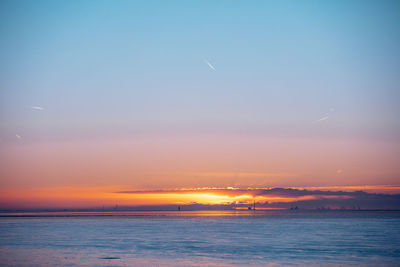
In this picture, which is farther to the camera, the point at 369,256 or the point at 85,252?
the point at 85,252

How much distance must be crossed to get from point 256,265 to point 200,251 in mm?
10970

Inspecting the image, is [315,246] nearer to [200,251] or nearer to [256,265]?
[200,251]

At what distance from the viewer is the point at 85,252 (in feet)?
149

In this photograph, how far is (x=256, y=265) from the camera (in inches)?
1443

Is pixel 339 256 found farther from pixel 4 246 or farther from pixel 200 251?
pixel 4 246

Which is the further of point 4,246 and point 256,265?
point 4,246

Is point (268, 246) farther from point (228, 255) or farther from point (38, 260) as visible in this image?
point (38, 260)

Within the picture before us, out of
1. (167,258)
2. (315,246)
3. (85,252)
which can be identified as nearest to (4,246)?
(85,252)

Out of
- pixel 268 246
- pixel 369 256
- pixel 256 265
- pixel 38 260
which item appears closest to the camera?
pixel 256 265

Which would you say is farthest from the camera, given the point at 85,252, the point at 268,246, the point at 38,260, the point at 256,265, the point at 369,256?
the point at 268,246

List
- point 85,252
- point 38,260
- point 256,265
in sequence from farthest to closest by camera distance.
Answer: point 85,252 < point 38,260 < point 256,265

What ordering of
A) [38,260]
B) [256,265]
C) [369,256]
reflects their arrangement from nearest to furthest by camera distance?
[256,265], [38,260], [369,256]

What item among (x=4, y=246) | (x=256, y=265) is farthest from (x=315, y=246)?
(x=4, y=246)

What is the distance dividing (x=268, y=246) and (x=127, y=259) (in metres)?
18.5
